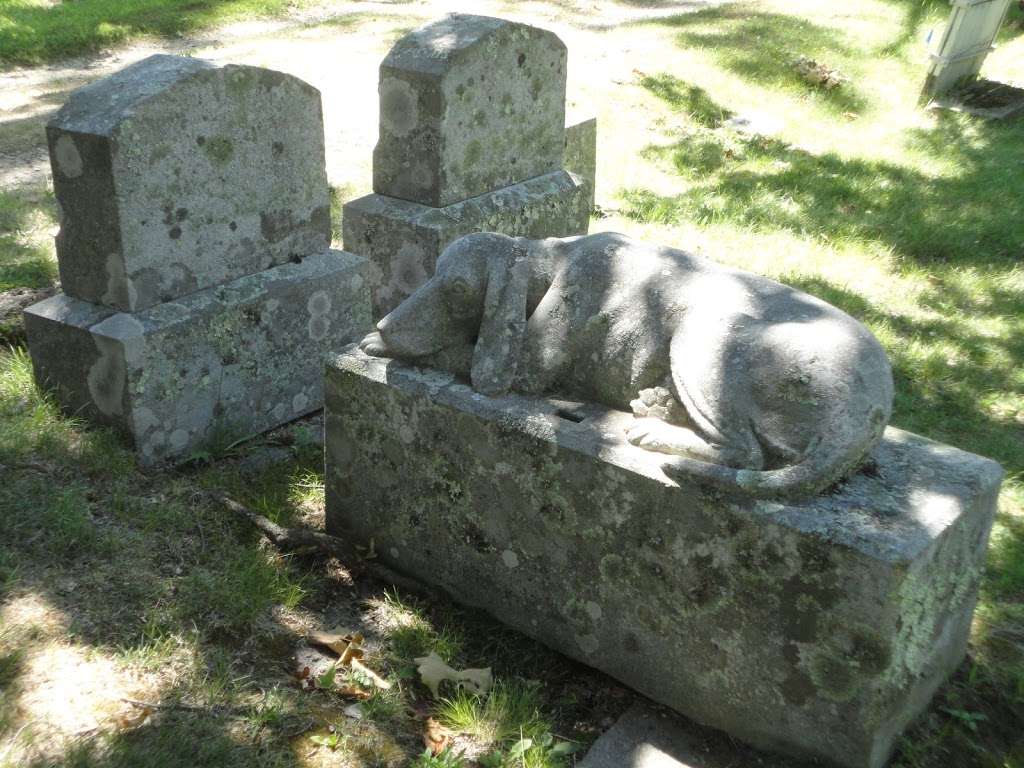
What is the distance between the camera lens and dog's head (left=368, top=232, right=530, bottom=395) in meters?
3.30

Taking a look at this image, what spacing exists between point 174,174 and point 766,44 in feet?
27.4

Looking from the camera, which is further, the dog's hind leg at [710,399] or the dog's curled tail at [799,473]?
the dog's hind leg at [710,399]

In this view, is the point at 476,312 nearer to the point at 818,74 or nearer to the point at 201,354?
the point at 201,354

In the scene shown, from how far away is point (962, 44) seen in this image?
10312 millimetres

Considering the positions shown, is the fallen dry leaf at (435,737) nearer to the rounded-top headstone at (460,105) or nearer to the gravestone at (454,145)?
the gravestone at (454,145)

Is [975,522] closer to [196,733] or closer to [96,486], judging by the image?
[196,733]

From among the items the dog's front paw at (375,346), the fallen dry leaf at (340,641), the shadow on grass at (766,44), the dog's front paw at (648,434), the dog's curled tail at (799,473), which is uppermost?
the dog's curled tail at (799,473)

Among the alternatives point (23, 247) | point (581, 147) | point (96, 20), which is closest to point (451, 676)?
point (23, 247)

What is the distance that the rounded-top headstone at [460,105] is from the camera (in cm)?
482

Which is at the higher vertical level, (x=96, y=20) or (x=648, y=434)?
(x=648, y=434)

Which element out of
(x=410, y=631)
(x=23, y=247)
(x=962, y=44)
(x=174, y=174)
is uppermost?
(x=174, y=174)

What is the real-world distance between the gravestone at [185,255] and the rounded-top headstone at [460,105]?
0.56 m

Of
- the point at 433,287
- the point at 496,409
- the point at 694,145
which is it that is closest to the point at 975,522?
the point at 496,409

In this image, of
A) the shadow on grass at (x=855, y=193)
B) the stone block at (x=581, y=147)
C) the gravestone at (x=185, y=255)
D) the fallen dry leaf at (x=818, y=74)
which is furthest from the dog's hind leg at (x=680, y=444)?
the fallen dry leaf at (x=818, y=74)
